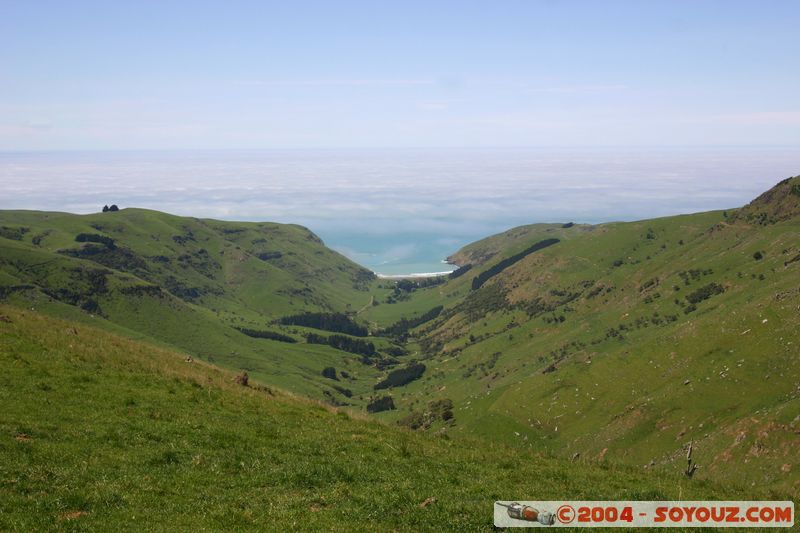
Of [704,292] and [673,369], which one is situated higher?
[704,292]

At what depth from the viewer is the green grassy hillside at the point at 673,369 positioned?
47.1 m

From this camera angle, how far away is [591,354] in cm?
10450

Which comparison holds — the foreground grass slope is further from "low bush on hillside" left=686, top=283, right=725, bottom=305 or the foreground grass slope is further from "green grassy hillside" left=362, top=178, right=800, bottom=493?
"low bush on hillside" left=686, top=283, right=725, bottom=305

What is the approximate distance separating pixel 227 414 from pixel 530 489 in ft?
46.9

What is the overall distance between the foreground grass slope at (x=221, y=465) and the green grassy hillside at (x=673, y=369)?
14.7m

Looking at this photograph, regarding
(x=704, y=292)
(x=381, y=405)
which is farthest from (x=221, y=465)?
(x=381, y=405)

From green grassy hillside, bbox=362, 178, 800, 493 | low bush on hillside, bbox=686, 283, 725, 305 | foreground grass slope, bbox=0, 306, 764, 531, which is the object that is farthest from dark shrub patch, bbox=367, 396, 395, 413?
foreground grass slope, bbox=0, 306, 764, 531

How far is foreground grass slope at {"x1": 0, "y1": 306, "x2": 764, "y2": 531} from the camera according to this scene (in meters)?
14.6

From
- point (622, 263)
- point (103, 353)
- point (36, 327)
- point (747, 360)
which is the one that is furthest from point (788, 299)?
point (622, 263)

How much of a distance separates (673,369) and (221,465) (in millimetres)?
66982

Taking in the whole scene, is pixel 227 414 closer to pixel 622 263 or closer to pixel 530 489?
pixel 530 489

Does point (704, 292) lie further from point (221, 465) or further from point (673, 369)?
point (221, 465)

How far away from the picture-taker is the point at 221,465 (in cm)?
1870

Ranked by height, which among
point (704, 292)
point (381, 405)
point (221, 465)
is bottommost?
point (381, 405)
